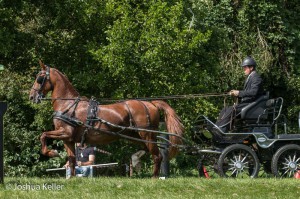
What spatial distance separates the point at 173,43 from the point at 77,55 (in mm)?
3984

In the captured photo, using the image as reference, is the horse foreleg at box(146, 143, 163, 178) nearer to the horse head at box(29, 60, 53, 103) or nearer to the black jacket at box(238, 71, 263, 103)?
the black jacket at box(238, 71, 263, 103)

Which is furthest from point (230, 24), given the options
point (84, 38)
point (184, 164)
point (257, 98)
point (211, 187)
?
point (211, 187)

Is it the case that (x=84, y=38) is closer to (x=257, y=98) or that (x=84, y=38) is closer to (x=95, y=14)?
(x=95, y=14)

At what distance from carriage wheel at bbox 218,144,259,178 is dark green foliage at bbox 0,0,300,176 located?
6699 mm

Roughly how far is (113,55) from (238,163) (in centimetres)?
741

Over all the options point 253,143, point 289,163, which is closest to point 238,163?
point 253,143

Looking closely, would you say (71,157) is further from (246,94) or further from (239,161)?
(246,94)

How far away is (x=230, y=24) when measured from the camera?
28.8 metres

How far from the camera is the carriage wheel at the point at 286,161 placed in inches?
549

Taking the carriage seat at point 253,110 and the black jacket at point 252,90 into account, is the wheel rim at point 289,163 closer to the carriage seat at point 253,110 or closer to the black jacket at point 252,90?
the carriage seat at point 253,110

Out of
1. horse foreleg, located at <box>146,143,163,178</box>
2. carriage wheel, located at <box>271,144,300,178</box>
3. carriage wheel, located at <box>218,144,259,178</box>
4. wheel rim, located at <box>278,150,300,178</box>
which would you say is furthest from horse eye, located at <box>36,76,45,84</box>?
wheel rim, located at <box>278,150,300,178</box>

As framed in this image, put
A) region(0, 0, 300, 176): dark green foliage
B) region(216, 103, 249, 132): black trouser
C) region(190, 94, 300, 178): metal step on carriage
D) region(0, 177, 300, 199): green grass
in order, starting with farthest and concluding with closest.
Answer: region(0, 0, 300, 176): dark green foliage < region(216, 103, 249, 132): black trouser < region(190, 94, 300, 178): metal step on carriage < region(0, 177, 300, 199): green grass

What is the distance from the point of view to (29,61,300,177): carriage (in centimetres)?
1387

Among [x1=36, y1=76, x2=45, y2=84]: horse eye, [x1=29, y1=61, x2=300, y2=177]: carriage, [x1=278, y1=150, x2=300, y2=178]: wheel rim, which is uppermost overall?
[x1=36, y1=76, x2=45, y2=84]: horse eye
